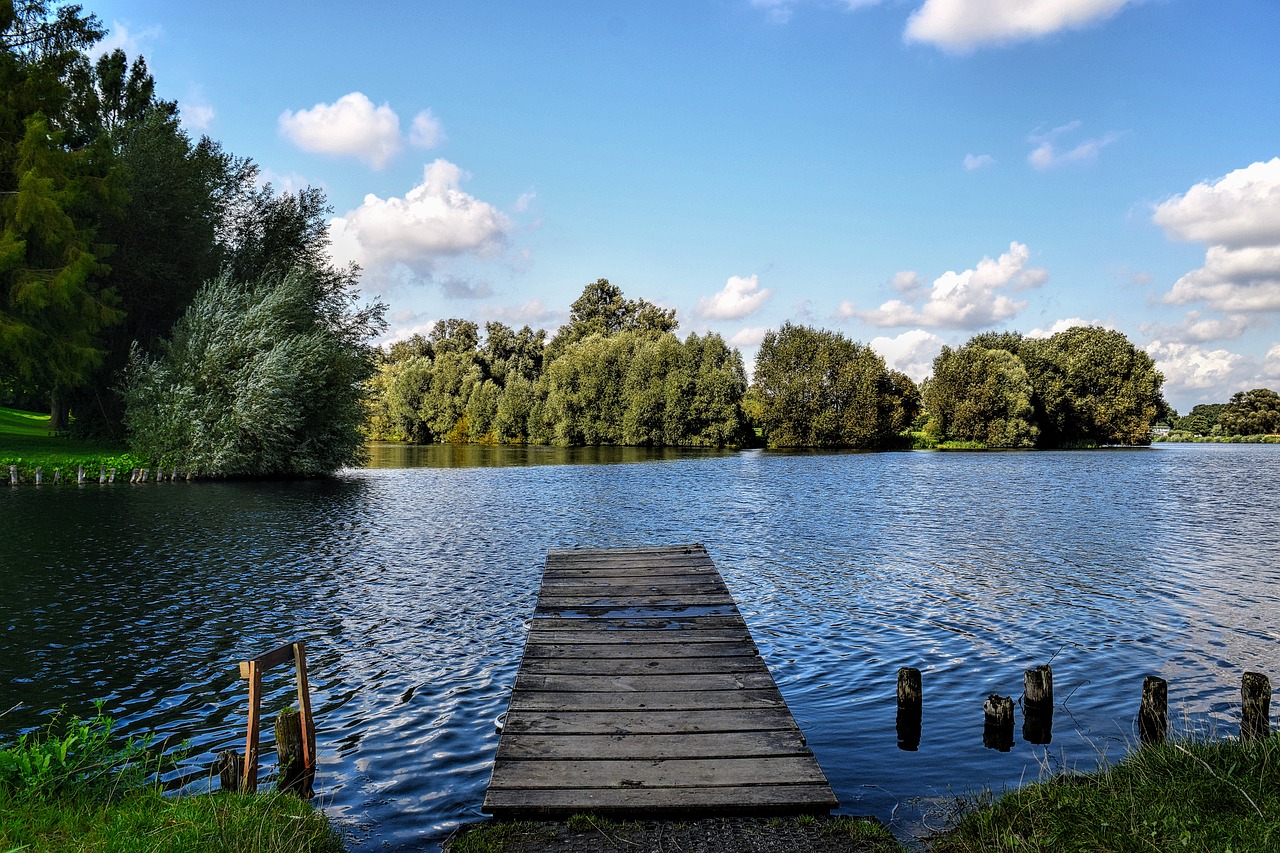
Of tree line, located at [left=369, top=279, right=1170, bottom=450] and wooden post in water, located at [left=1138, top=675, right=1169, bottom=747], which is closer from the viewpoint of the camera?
wooden post in water, located at [left=1138, top=675, right=1169, bottom=747]

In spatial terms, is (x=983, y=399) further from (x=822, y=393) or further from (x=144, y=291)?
(x=144, y=291)

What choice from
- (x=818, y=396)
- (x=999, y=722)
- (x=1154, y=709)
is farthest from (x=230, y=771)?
(x=818, y=396)

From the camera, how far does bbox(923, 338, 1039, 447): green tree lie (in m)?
96.6

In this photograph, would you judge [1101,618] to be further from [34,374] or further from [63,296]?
[34,374]

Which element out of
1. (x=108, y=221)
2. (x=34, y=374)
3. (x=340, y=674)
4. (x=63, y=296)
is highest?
(x=108, y=221)

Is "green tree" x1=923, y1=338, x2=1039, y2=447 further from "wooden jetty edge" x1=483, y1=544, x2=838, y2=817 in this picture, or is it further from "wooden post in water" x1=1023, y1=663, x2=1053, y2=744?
"wooden post in water" x1=1023, y1=663, x2=1053, y2=744

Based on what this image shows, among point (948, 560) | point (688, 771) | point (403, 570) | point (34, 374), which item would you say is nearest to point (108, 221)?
point (34, 374)

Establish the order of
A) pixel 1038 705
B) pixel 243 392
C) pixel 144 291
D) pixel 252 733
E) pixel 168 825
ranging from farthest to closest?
pixel 144 291 → pixel 243 392 → pixel 1038 705 → pixel 252 733 → pixel 168 825

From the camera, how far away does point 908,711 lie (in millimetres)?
9383

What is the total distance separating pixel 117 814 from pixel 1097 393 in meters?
119

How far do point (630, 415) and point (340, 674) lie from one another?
86.2m

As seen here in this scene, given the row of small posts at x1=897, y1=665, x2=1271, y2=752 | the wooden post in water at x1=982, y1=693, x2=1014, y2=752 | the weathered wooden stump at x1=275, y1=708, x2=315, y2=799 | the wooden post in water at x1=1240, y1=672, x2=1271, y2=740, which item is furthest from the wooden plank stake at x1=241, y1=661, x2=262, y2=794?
the wooden post in water at x1=1240, y1=672, x2=1271, y2=740

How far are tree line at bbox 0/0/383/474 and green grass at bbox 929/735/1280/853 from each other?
41.6 metres

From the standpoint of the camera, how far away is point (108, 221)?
153 feet
